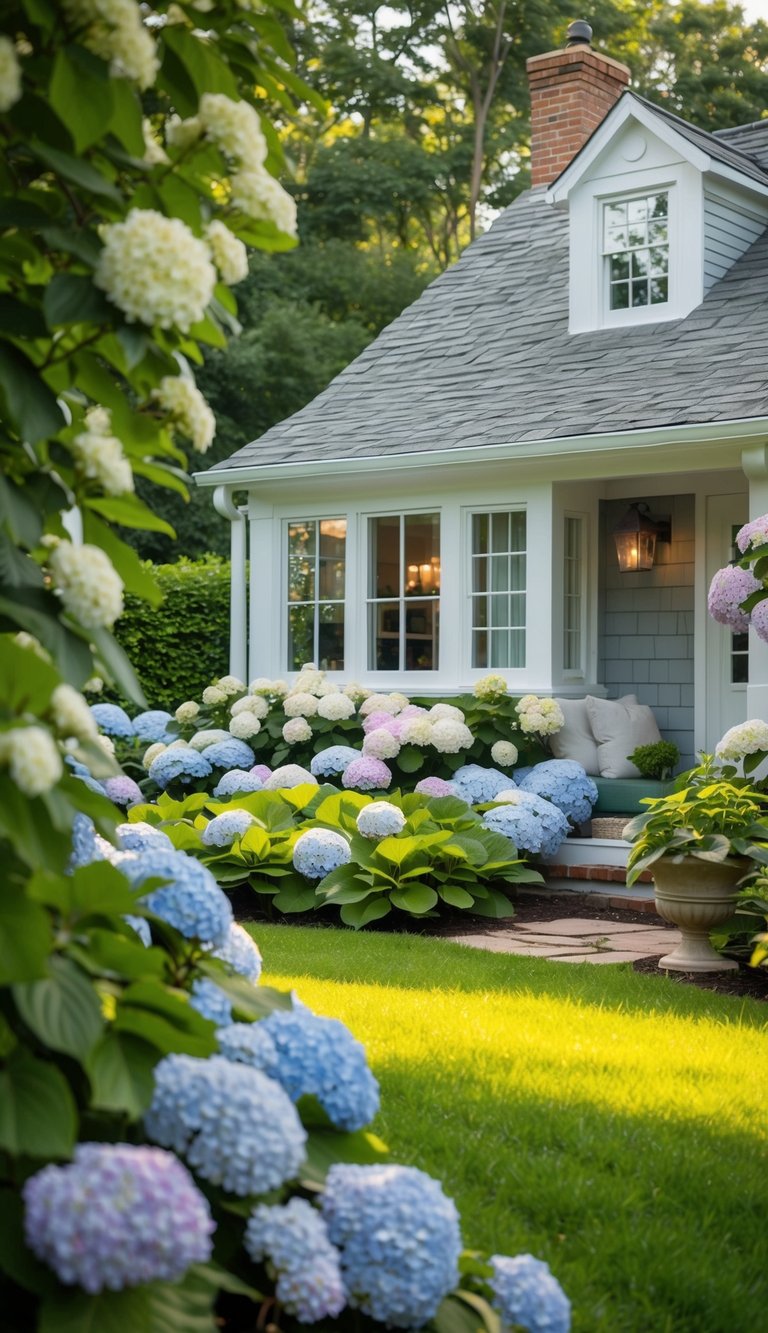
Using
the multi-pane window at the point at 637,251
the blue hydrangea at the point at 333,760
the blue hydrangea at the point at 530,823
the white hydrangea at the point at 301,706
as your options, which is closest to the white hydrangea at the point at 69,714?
the blue hydrangea at the point at 530,823

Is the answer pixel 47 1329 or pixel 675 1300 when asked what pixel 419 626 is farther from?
pixel 47 1329

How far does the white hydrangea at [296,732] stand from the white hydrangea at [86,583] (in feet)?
25.5

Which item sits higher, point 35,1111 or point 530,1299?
point 35,1111

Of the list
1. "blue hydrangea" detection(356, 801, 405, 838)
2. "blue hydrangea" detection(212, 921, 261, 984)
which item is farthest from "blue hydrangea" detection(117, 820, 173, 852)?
"blue hydrangea" detection(356, 801, 405, 838)

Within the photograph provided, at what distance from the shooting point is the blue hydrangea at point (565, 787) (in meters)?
8.66

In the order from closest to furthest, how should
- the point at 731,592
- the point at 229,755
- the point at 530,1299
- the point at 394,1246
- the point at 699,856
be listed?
the point at 394,1246 < the point at 530,1299 < the point at 699,856 < the point at 731,592 < the point at 229,755

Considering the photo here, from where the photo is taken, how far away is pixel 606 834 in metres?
8.86

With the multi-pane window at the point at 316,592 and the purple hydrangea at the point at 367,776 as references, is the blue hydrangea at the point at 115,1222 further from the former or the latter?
the multi-pane window at the point at 316,592

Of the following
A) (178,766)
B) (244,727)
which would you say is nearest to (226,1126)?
(178,766)

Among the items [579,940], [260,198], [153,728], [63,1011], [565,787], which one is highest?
[260,198]

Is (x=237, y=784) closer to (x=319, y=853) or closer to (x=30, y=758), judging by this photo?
(x=319, y=853)

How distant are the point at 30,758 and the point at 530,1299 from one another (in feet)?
3.88

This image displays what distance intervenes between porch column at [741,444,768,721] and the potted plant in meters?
2.27

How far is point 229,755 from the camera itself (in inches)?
375
